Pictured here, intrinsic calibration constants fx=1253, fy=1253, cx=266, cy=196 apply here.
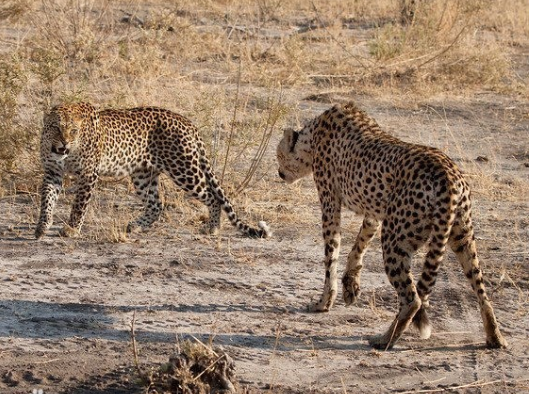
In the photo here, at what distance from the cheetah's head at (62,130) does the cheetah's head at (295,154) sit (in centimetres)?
163

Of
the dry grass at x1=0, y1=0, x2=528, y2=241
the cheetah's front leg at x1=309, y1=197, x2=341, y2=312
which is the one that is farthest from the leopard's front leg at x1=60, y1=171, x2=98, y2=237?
the cheetah's front leg at x1=309, y1=197, x2=341, y2=312

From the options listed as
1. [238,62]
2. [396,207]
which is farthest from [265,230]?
[238,62]

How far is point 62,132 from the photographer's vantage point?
32.0ft

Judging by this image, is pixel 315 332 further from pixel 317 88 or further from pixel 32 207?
pixel 317 88

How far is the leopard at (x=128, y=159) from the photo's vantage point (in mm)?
9852

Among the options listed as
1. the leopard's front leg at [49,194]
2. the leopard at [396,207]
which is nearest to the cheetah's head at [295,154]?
the leopard at [396,207]

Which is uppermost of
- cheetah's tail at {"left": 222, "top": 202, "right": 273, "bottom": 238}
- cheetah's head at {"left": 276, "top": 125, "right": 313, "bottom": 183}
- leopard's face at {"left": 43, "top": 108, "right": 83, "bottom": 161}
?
cheetah's head at {"left": 276, "top": 125, "right": 313, "bottom": 183}

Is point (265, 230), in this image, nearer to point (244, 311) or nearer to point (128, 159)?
point (128, 159)

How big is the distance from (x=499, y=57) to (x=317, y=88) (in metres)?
2.89

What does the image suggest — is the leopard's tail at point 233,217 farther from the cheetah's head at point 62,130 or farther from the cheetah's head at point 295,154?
the cheetah's head at point 62,130

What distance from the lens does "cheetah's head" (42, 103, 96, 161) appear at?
975 centimetres

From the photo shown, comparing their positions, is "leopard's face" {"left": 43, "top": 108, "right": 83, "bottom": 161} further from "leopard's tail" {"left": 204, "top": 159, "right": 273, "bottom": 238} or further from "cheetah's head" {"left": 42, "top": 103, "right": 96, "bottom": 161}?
"leopard's tail" {"left": 204, "top": 159, "right": 273, "bottom": 238}

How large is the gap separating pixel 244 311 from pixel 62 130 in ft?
7.56

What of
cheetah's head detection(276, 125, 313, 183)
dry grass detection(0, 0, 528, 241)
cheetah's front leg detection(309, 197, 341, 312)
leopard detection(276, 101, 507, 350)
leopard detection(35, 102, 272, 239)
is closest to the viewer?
leopard detection(276, 101, 507, 350)
